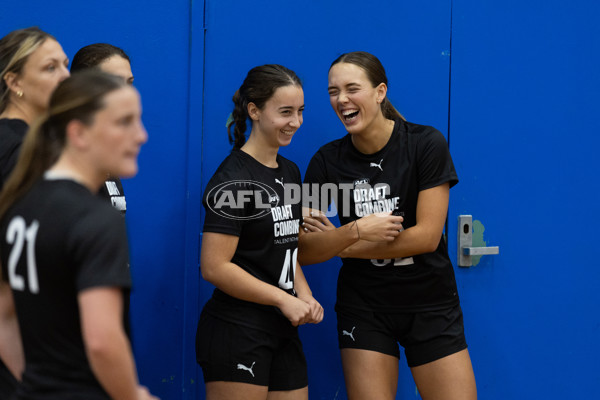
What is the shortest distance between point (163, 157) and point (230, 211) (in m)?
0.67

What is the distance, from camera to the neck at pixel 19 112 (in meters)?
1.70

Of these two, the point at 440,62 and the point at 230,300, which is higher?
the point at 440,62

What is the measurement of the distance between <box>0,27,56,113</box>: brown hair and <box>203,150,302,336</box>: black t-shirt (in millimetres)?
623

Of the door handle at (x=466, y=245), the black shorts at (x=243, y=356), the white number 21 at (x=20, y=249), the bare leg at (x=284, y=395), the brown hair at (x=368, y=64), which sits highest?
the brown hair at (x=368, y=64)

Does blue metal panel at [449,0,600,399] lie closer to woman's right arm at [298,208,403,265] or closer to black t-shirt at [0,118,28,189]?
woman's right arm at [298,208,403,265]

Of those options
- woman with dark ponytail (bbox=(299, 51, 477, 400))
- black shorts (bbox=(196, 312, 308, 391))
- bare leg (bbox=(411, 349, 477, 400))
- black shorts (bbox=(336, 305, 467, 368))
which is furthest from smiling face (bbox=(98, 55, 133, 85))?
bare leg (bbox=(411, 349, 477, 400))

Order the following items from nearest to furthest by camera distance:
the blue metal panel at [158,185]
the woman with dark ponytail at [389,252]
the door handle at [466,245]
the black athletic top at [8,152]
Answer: the black athletic top at [8,152], the woman with dark ponytail at [389,252], the blue metal panel at [158,185], the door handle at [466,245]

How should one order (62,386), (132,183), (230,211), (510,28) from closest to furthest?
(62,386), (230,211), (132,183), (510,28)

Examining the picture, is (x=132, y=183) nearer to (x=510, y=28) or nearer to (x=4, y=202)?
(x=4, y=202)

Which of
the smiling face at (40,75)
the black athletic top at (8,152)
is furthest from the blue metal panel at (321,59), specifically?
the black athletic top at (8,152)

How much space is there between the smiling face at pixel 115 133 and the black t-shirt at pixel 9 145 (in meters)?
0.52

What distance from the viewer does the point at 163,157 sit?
246 cm

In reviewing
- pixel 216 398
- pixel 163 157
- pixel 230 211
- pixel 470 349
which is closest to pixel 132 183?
pixel 163 157

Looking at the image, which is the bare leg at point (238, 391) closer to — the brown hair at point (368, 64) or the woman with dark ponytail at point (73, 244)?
the woman with dark ponytail at point (73, 244)
